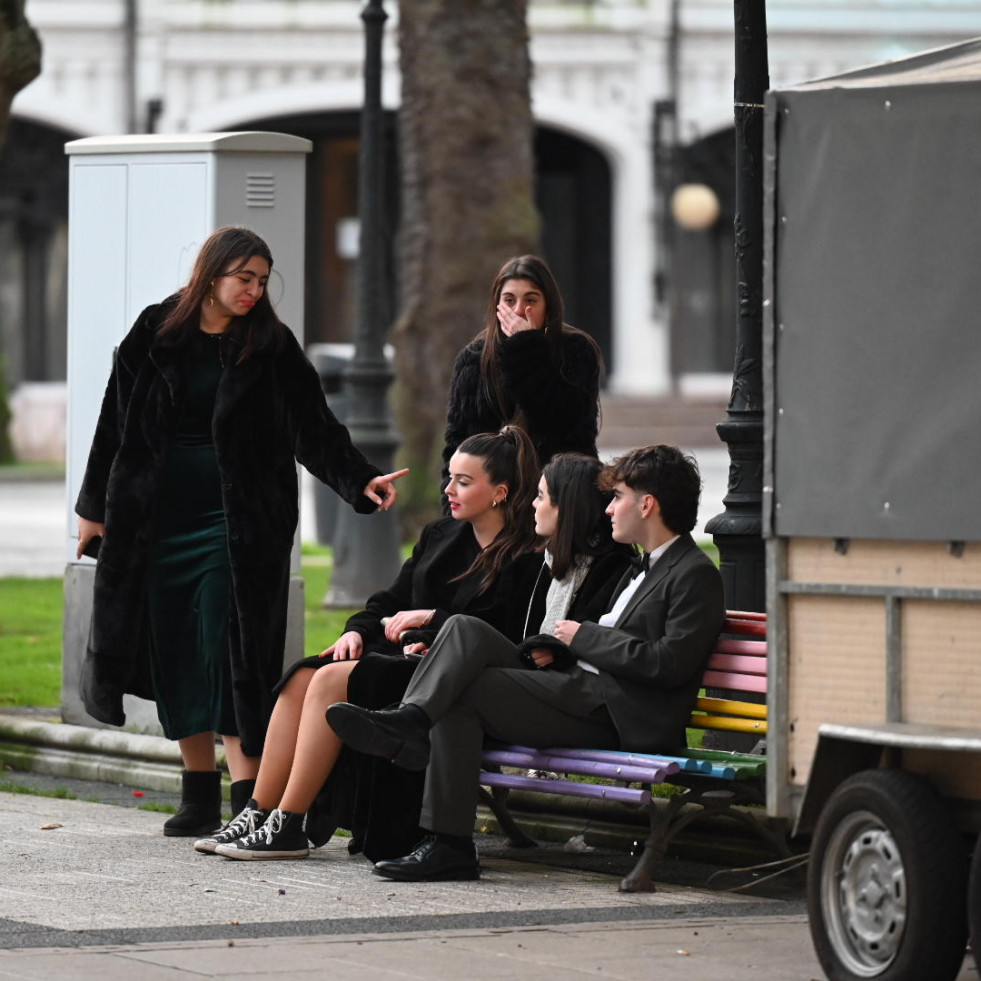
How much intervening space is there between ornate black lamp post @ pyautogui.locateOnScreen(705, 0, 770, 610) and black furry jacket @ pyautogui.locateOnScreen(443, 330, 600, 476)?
0.46 meters

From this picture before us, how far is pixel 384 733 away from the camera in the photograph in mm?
7141

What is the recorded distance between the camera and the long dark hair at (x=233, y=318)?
7.96m

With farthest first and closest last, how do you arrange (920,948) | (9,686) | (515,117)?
(515,117) < (9,686) < (920,948)

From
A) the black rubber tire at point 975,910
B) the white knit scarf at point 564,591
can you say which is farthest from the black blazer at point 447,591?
the black rubber tire at point 975,910

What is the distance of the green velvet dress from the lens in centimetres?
812

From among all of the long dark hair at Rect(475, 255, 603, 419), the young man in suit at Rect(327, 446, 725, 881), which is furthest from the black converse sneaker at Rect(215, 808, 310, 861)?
the long dark hair at Rect(475, 255, 603, 419)

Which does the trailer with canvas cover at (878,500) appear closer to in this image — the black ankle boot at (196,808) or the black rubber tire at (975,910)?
the black rubber tire at (975,910)

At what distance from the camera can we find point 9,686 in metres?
11.5

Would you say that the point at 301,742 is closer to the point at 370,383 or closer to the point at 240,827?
the point at 240,827

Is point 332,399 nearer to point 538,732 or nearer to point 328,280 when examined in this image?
point 538,732

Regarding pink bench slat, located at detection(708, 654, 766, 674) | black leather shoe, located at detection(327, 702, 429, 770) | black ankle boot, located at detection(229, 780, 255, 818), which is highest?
pink bench slat, located at detection(708, 654, 766, 674)

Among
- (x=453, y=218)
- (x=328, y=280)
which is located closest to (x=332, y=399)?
(x=453, y=218)

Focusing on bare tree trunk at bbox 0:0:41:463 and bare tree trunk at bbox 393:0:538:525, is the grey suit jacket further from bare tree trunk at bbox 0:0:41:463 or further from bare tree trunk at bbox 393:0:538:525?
bare tree trunk at bbox 393:0:538:525

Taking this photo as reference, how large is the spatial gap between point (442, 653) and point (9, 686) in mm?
4665
